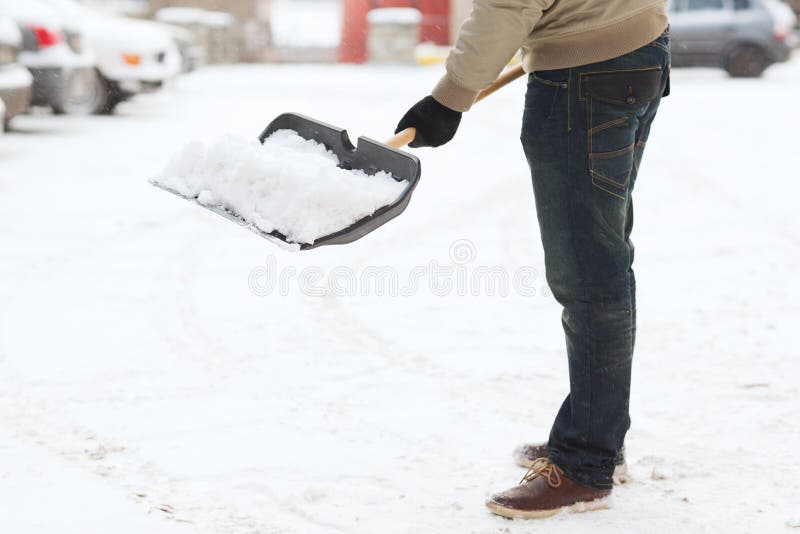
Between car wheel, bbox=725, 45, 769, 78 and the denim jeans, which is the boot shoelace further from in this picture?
car wheel, bbox=725, 45, 769, 78

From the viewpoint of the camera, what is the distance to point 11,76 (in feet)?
25.2

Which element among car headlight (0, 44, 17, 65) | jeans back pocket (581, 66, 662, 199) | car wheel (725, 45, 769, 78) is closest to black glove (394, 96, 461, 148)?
jeans back pocket (581, 66, 662, 199)

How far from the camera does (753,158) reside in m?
8.07

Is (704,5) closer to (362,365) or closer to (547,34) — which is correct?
(362,365)

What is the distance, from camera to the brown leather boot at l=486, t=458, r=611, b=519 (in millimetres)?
2455

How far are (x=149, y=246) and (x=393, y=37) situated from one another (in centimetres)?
1403

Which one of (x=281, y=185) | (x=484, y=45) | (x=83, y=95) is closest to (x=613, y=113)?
(x=484, y=45)

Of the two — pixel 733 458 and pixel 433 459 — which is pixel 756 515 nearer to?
pixel 733 458

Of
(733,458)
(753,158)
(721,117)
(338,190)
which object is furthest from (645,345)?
(721,117)

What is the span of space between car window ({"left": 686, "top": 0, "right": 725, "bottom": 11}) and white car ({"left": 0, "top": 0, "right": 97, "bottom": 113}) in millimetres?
9568

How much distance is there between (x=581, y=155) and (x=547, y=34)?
30 centimetres

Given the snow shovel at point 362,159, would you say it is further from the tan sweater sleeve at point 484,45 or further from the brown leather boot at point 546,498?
the brown leather boot at point 546,498

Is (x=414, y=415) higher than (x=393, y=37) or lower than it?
lower

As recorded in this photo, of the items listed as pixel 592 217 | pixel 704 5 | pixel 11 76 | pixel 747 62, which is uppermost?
pixel 704 5
